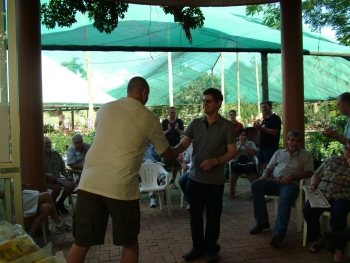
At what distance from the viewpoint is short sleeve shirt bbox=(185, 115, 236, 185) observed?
131 inches

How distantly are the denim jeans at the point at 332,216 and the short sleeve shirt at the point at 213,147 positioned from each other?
1100 mm

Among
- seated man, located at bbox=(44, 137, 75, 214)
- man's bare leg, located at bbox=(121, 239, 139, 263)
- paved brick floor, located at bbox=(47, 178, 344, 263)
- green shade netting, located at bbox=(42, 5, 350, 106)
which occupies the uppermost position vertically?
green shade netting, located at bbox=(42, 5, 350, 106)

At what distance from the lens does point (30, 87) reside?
159 inches

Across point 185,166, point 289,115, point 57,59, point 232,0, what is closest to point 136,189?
point 185,166

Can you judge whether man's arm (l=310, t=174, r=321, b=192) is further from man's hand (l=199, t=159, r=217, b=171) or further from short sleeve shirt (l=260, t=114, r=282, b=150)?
short sleeve shirt (l=260, t=114, r=282, b=150)

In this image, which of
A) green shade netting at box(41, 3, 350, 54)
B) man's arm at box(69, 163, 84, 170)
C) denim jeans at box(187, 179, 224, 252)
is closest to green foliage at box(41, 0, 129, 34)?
green shade netting at box(41, 3, 350, 54)

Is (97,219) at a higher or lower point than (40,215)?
higher

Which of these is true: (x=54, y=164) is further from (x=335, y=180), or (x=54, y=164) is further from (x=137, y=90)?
(x=335, y=180)

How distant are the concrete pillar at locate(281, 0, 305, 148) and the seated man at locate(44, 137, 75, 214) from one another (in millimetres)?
3366

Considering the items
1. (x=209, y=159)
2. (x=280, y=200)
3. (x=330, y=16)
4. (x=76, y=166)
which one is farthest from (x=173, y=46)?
(x=209, y=159)

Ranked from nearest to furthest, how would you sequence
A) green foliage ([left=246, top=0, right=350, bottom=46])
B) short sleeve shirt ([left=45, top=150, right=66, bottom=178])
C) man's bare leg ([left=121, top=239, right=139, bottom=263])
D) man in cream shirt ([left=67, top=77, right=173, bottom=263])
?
man in cream shirt ([left=67, top=77, right=173, bottom=263])
man's bare leg ([left=121, top=239, right=139, bottom=263])
short sleeve shirt ([left=45, top=150, right=66, bottom=178])
green foliage ([left=246, top=0, right=350, bottom=46])

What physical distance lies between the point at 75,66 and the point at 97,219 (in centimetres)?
835

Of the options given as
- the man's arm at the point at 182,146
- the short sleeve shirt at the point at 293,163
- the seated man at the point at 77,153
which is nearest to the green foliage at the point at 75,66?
the seated man at the point at 77,153

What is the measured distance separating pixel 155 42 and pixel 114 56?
2.05 m
